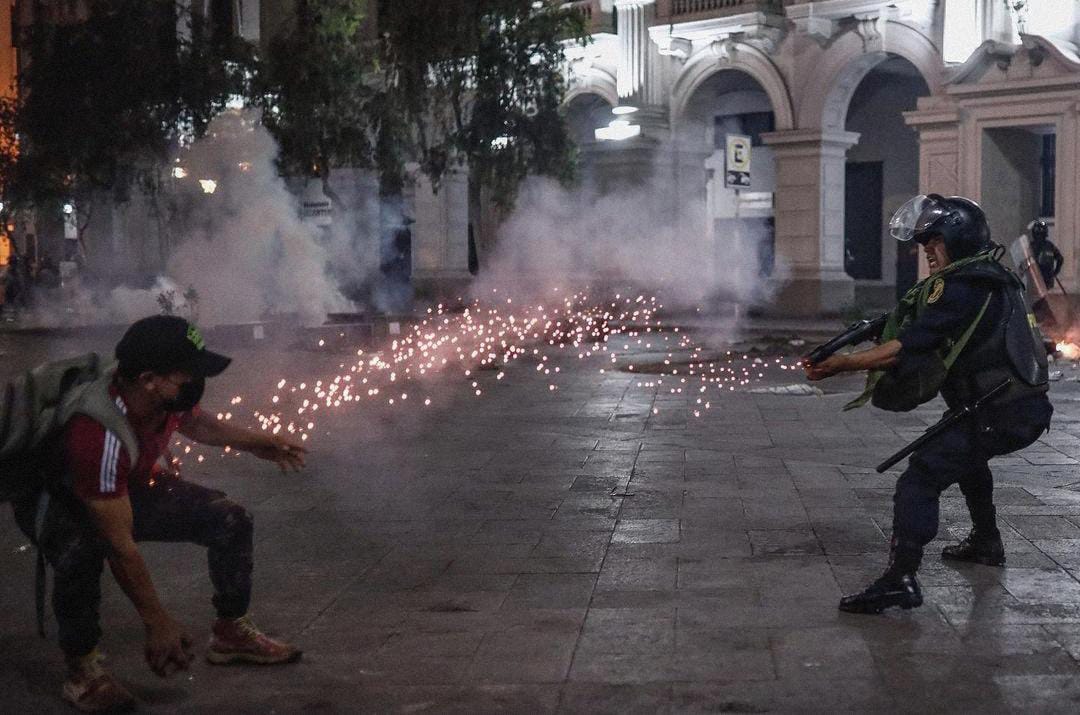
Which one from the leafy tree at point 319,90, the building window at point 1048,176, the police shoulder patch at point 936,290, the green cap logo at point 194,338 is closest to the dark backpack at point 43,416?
the green cap logo at point 194,338

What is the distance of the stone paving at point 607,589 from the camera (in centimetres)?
465

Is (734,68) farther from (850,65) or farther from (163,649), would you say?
(163,649)

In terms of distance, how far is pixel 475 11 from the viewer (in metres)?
23.5

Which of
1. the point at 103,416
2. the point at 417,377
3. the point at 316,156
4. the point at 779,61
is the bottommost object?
the point at 417,377

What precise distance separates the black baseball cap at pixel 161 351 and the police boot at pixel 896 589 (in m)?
2.61

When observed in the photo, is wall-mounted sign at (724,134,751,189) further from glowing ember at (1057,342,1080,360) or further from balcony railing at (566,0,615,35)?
glowing ember at (1057,342,1080,360)

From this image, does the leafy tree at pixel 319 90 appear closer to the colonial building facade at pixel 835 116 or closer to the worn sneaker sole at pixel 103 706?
the colonial building facade at pixel 835 116

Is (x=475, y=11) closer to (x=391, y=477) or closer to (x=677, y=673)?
(x=391, y=477)

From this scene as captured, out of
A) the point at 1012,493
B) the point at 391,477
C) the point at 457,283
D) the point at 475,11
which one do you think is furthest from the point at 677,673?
the point at 457,283

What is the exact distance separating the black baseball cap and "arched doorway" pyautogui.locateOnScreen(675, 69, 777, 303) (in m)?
23.5

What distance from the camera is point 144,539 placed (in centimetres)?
483

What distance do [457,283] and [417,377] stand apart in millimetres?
16310

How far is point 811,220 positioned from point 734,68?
347cm

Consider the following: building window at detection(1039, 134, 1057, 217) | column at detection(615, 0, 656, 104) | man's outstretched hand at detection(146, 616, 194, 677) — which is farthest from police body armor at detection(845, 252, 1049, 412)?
column at detection(615, 0, 656, 104)
